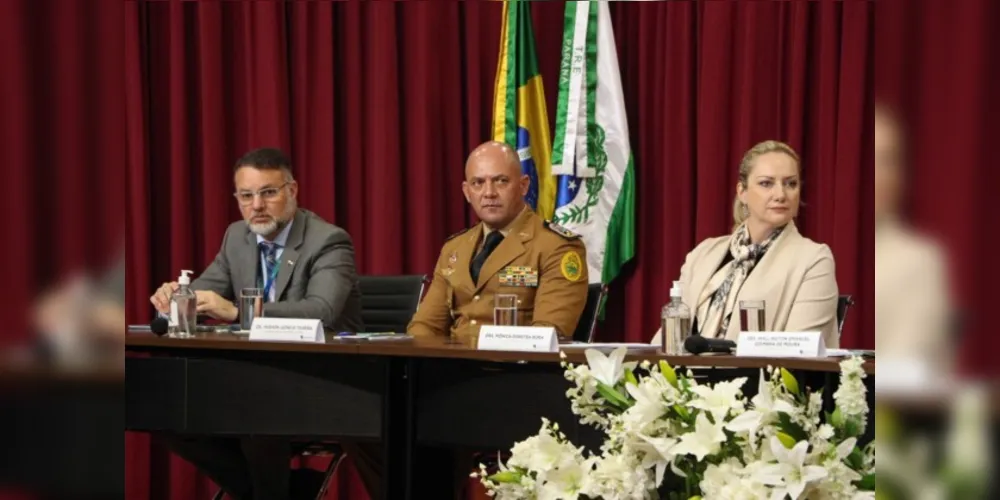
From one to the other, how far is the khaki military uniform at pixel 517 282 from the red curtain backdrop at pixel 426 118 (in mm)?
1080

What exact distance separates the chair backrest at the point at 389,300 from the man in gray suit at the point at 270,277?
0.09 m

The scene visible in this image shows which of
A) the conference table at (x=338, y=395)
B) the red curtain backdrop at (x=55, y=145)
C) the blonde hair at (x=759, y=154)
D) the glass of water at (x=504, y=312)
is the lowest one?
the conference table at (x=338, y=395)

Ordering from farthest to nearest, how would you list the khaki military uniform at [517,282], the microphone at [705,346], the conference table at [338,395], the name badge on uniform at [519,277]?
1. the name badge on uniform at [519,277]
2. the khaki military uniform at [517,282]
3. the conference table at [338,395]
4. the microphone at [705,346]

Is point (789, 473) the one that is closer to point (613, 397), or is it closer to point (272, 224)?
point (613, 397)

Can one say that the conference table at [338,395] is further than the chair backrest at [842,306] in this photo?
No

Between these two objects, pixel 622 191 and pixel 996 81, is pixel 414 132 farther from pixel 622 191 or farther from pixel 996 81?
pixel 996 81

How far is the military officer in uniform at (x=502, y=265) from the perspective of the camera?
12.1ft

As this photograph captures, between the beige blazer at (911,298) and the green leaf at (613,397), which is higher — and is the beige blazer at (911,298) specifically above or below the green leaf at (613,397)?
above

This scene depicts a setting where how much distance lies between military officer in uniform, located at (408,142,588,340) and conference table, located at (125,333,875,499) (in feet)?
2.23

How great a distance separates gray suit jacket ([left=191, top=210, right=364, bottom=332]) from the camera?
12.3 ft

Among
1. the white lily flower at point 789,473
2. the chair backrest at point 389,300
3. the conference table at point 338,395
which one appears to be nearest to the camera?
the white lily flower at point 789,473

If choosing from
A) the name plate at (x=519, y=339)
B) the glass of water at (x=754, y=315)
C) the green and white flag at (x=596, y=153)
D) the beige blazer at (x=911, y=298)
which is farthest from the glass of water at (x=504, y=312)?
the beige blazer at (x=911, y=298)

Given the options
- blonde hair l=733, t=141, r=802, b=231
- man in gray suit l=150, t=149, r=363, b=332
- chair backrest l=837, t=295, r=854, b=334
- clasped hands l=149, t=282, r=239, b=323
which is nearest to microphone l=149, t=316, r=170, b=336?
clasped hands l=149, t=282, r=239, b=323

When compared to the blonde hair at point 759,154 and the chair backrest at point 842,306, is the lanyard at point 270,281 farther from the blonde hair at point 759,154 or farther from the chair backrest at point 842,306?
the chair backrest at point 842,306
